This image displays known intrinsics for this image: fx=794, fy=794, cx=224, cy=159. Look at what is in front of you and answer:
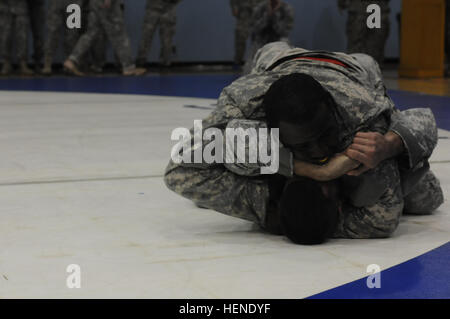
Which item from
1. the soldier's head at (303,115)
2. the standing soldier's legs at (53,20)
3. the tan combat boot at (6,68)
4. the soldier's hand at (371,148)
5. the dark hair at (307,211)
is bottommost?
the tan combat boot at (6,68)

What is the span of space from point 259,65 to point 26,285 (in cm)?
118

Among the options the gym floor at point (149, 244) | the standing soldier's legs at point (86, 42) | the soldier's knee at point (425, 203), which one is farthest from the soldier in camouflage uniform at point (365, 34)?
the soldier's knee at point (425, 203)

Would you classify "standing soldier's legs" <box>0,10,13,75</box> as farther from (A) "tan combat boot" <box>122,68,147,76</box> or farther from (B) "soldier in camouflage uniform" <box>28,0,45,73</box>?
(A) "tan combat boot" <box>122,68,147,76</box>

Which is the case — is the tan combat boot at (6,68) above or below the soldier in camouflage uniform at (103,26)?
below

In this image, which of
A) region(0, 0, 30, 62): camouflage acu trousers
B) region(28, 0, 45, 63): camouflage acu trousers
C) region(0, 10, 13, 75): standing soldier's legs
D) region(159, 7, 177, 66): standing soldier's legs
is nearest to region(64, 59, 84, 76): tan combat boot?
region(0, 0, 30, 62): camouflage acu trousers

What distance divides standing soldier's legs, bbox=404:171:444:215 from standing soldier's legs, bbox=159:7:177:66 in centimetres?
789

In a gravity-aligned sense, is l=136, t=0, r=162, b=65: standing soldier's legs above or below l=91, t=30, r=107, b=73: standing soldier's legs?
above

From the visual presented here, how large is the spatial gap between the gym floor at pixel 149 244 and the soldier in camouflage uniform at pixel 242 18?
270 inches

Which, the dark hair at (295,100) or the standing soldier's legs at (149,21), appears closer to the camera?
the dark hair at (295,100)

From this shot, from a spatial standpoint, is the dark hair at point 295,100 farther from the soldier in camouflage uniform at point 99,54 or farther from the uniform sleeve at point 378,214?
the soldier in camouflage uniform at point 99,54

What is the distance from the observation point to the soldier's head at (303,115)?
1816 millimetres

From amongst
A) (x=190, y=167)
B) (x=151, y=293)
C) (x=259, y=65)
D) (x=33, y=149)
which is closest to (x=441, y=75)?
(x=33, y=149)

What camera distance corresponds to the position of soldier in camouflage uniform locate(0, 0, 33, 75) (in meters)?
8.82

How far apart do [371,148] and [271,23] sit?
210 inches
